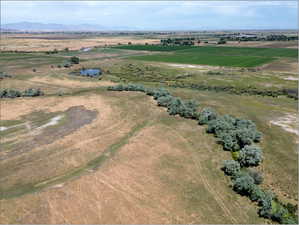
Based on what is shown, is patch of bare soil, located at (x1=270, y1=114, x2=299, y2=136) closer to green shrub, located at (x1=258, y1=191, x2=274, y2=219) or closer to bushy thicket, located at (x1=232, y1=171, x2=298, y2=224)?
bushy thicket, located at (x1=232, y1=171, x2=298, y2=224)

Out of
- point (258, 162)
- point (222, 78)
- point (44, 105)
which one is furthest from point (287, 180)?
point (222, 78)

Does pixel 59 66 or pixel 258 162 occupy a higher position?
pixel 59 66

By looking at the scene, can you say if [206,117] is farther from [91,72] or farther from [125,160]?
[91,72]

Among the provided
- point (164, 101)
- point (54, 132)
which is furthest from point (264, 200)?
point (164, 101)

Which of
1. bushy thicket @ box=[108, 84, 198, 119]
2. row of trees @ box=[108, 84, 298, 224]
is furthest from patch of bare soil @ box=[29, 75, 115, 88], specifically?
row of trees @ box=[108, 84, 298, 224]

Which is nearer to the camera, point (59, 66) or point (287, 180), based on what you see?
point (287, 180)

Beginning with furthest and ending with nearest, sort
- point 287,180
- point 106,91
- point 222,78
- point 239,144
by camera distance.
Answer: point 222,78, point 106,91, point 239,144, point 287,180

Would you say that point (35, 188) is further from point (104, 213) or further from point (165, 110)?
point (165, 110)

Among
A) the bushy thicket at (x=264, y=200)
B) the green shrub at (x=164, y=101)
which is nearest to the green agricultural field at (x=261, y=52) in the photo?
the green shrub at (x=164, y=101)
